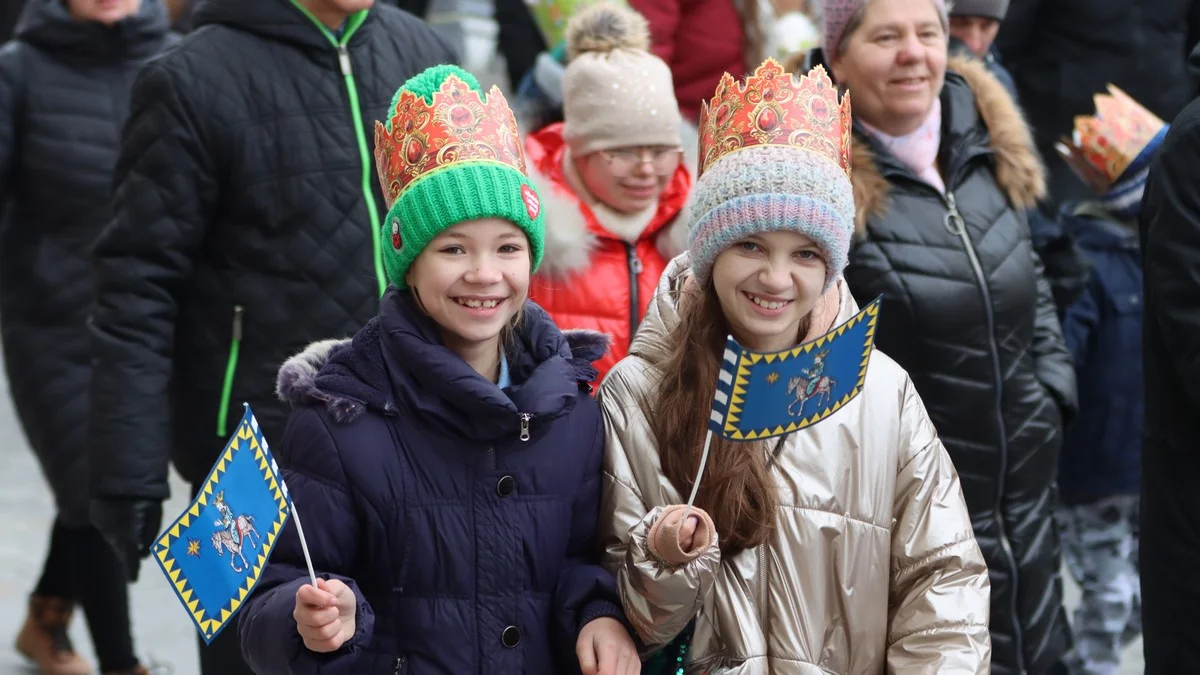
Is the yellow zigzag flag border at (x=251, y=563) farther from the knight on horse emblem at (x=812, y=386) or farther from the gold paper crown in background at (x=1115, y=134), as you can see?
the gold paper crown in background at (x=1115, y=134)

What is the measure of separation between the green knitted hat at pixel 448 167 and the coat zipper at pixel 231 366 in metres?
1.11

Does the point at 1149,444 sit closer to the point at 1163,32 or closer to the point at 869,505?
the point at 869,505

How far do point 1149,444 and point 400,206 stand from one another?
5.04 ft

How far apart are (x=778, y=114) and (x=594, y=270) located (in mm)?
1212

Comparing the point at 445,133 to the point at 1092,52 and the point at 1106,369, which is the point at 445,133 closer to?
the point at 1106,369

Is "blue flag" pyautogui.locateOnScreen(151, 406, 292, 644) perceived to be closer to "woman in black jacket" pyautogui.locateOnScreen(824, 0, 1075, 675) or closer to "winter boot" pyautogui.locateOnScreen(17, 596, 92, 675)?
"woman in black jacket" pyautogui.locateOnScreen(824, 0, 1075, 675)

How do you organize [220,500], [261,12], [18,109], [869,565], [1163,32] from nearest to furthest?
[220,500], [869,565], [261,12], [18,109], [1163,32]

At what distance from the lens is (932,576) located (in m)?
3.08

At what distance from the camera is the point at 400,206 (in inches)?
122

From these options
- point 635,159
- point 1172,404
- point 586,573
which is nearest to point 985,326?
point 1172,404

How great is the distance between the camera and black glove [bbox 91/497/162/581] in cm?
421

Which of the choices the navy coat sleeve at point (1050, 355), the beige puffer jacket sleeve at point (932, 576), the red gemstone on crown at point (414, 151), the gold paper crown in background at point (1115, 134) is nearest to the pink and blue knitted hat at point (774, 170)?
the beige puffer jacket sleeve at point (932, 576)

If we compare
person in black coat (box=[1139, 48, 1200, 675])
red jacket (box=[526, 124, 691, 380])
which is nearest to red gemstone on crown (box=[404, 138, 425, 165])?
red jacket (box=[526, 124, 691, 380])

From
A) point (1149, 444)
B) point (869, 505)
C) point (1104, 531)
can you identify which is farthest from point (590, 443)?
point (1104, 531)
